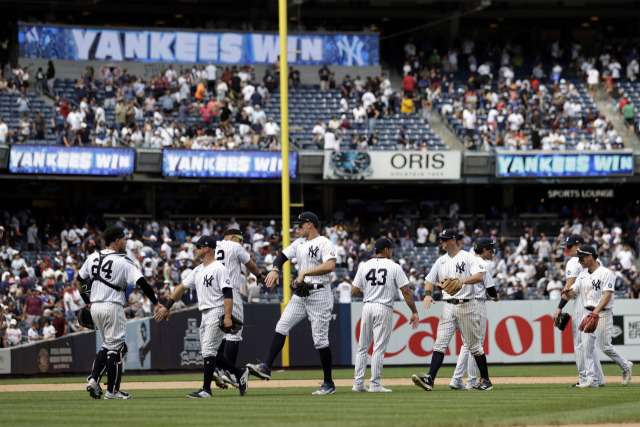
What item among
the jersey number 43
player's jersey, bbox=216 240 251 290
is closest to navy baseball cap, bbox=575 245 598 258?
the jersey number 43

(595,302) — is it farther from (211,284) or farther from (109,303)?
(109,303)

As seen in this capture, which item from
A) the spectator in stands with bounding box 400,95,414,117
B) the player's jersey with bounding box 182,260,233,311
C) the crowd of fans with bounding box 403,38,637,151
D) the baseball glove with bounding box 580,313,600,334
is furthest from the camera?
the spectator in stands with bounding box 400,95,414,117

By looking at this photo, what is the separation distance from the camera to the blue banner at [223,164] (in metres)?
31.5

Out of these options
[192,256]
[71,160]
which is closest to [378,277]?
[192,256]

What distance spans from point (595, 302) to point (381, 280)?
3.10 metres

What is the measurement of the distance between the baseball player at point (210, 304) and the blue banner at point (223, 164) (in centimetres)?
1885

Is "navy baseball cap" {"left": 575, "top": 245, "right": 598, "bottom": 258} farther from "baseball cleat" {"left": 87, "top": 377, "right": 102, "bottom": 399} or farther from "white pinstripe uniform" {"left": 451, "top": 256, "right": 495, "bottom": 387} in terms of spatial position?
"baseball cleat" {"left": 87, "top": 377, "right": 102, "bottom": 399}

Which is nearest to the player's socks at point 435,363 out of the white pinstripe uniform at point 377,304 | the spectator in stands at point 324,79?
the white pinstripe uniform at point 377,304

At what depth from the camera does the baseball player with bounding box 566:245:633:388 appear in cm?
1438

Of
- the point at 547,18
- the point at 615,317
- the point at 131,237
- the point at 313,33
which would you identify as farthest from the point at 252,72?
the point at 615,317

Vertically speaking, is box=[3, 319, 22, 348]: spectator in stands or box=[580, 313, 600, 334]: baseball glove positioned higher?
box=[580, 313, 600, 334]: baseball glove

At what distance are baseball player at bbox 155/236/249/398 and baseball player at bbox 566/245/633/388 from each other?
182 inches

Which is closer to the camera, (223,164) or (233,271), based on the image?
(233,271)

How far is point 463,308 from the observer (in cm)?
1377
